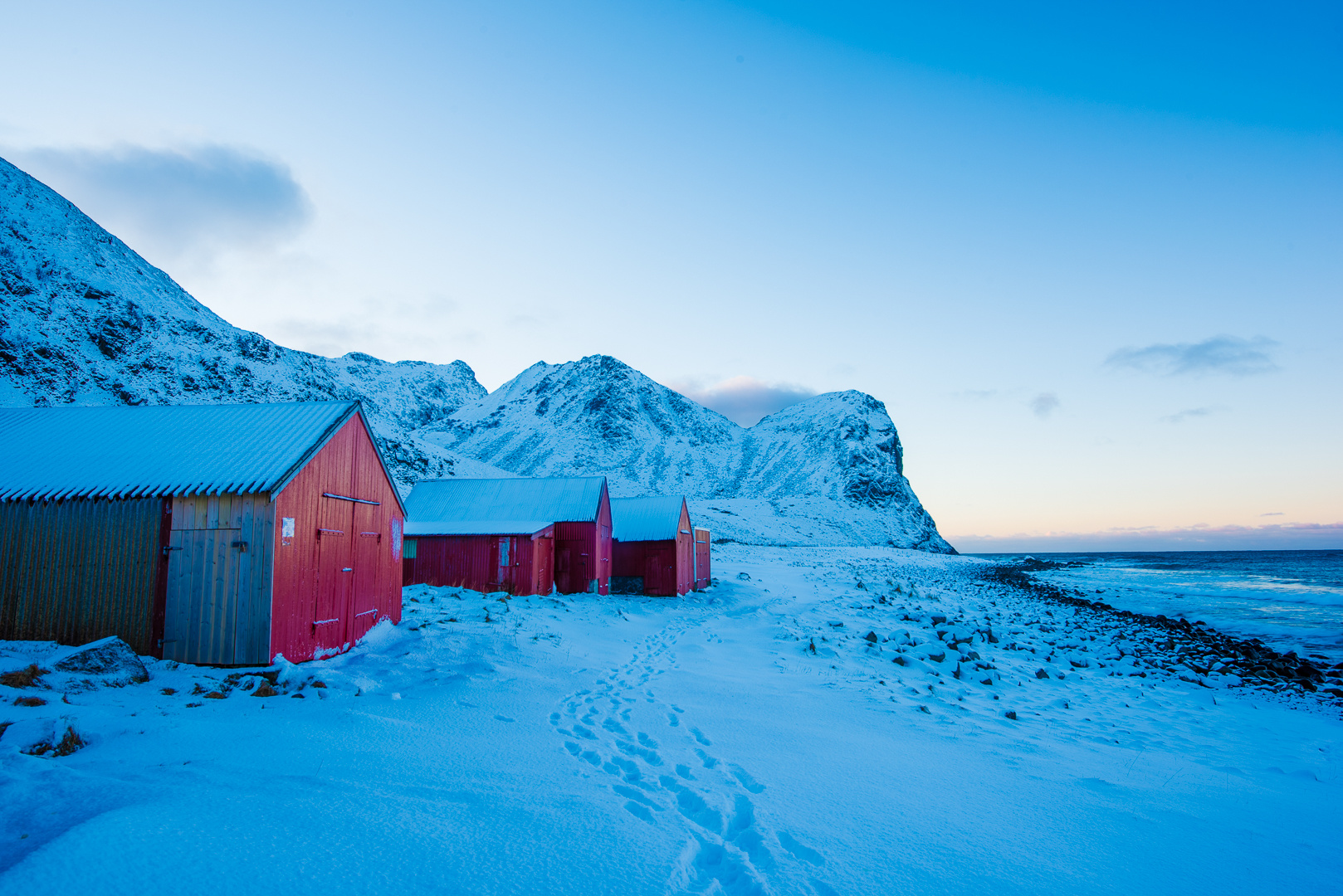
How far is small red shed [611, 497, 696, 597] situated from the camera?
3123 centimetres

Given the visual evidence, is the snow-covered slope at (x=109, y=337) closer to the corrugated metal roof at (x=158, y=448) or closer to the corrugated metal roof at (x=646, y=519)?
the corrugated metal roof at (x=646, y=519)

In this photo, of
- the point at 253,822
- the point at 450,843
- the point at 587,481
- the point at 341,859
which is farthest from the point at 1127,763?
the point at 587,481

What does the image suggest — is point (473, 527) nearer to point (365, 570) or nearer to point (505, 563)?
point (505, 563)

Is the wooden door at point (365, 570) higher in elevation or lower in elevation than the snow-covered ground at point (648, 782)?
higher

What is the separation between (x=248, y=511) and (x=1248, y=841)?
45.6 feet

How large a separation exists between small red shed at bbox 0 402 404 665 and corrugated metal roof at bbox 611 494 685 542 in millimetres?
19473

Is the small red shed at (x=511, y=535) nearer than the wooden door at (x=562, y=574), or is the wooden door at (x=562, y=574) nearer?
the small red shed at (x=511, y=535)

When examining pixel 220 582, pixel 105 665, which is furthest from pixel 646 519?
pixel 105 665

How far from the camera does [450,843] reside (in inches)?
197

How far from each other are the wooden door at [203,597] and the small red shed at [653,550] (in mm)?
21597

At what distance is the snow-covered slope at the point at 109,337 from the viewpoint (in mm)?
70312

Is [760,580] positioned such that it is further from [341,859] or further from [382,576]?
[341,859]

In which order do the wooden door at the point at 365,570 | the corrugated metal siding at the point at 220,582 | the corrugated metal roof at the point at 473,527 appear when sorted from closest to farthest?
the corrugated metal siding at the point at 220,582 → the wooden door at the point at 365,570 → the corrugated metal roof at the point at 473,527

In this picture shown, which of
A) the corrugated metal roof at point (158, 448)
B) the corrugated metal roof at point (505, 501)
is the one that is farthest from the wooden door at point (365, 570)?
the corrugated metal roof at point (505, 501)
